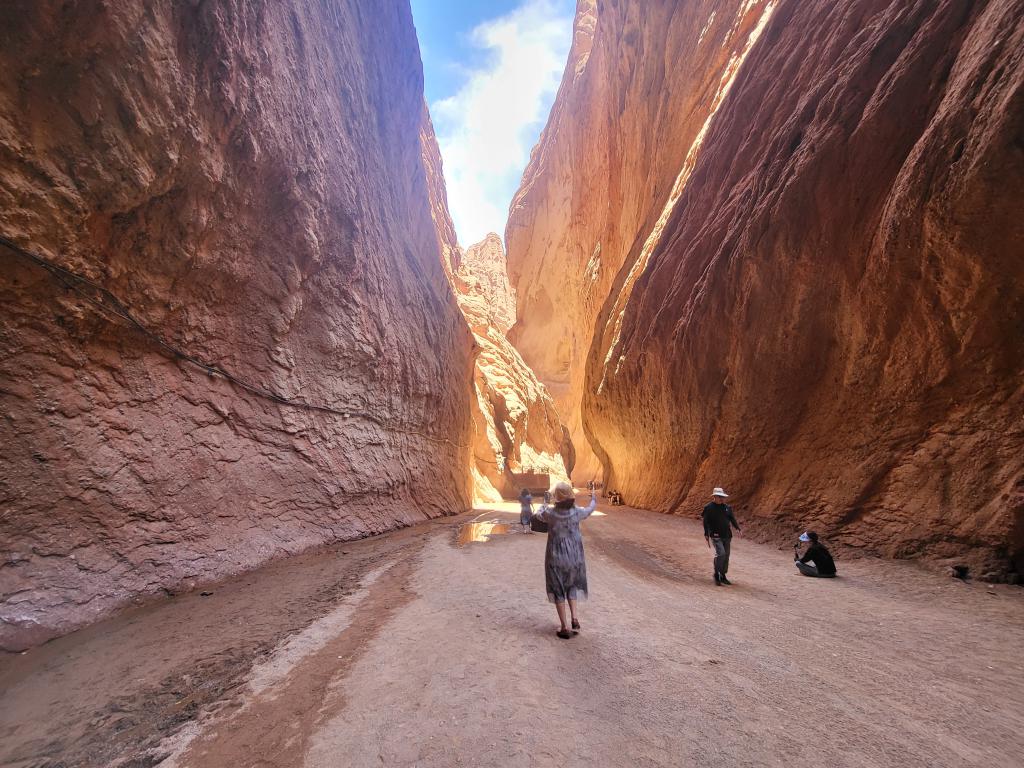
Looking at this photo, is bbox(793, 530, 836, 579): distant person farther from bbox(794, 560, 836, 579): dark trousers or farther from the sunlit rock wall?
the sunlit rock wall

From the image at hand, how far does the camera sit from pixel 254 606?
4.80 m

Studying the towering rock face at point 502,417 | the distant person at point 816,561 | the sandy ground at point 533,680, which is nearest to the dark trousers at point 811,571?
the distant person at point 816,561

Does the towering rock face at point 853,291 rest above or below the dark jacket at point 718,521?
above

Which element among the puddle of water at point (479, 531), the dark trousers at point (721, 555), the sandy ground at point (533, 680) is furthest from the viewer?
the puddle of water at point (479, 531)

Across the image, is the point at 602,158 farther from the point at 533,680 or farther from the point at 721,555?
the point at 533,680

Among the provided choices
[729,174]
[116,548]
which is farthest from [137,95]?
[729,174]

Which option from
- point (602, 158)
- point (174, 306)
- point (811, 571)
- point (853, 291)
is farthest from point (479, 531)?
point (602, 158)

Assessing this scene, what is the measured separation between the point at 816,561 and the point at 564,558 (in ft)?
14.0

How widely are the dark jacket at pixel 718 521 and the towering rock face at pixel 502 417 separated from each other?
18142 millimetres

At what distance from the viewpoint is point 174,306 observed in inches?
232

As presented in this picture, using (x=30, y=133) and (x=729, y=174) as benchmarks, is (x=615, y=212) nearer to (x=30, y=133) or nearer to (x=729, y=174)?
(x=729, y=174)

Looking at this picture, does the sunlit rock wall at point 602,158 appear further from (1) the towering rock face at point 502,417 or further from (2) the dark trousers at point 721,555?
(2) the dark trousers at point 721,555

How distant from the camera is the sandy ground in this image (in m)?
2.23

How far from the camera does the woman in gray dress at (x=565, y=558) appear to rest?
13.0 ft
